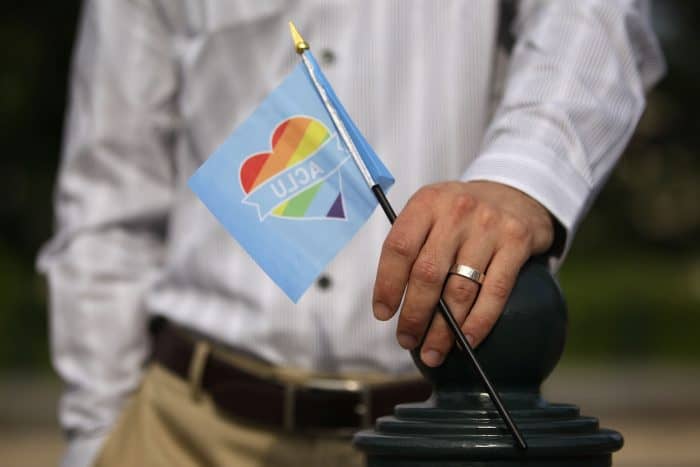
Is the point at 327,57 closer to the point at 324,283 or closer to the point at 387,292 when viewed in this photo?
the point at 324,283

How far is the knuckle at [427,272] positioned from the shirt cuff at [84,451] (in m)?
1.49

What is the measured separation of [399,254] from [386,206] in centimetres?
10

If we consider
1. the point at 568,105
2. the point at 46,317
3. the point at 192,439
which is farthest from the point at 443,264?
the point at 46,317

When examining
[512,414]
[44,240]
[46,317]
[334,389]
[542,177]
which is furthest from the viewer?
[44,240]

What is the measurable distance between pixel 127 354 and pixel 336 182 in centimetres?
Answer: 132

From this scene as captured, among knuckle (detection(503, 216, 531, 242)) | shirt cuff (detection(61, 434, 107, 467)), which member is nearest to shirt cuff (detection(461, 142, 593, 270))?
knuckle (detection(503, 216, 531, 242))

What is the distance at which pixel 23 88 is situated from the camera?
16.5 m

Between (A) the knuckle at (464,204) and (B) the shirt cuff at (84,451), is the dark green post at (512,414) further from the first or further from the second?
(B) the shirt cuff at (84,451)

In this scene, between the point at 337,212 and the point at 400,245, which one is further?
the point at 337,212

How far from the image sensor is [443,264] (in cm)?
179

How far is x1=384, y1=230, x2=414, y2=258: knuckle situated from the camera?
5.91 ft

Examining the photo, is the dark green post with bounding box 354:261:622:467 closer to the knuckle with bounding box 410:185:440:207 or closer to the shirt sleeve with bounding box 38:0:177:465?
the knuckle with bounding box 410:185:440:207

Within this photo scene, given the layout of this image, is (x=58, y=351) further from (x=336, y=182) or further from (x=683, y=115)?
(x=683, y=115)

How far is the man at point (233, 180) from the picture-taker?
1984mm
